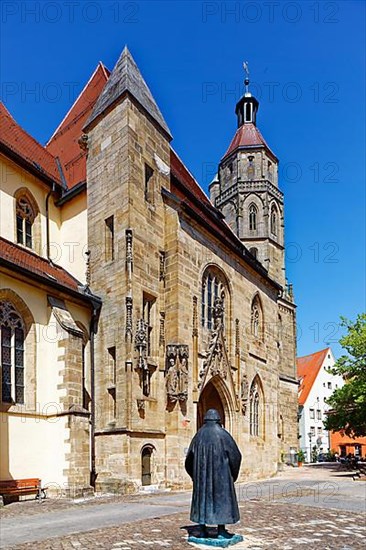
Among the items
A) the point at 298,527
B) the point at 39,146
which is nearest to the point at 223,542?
the point at 298,527

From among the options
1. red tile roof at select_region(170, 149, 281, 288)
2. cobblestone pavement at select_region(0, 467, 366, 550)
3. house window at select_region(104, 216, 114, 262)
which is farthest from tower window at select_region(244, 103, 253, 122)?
cobblestone pavement at select_region(0, 467, 366, 550)

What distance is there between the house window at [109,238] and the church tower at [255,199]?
73.6ft

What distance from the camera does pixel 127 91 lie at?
17875 mm

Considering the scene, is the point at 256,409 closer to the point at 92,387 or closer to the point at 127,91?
the point at 92,387

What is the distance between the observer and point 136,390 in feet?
53.5

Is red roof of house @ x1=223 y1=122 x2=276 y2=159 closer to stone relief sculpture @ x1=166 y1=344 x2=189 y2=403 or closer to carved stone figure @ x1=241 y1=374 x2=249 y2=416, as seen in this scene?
carved stone figure @ x1=241 y1=374 x2=249 y2=416

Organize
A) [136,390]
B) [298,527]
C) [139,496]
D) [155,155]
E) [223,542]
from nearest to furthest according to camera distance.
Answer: [223,542], [298,527], [139,496], [136,390], [155,155]

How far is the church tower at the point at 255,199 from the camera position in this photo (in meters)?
40.0

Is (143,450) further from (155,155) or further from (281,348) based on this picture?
(281,348)

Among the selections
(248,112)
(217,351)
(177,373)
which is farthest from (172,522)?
(248,112)

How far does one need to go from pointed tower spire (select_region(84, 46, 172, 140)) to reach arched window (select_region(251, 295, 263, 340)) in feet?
31.5

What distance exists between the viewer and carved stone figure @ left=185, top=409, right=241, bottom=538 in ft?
24.5

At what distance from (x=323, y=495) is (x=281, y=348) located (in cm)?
2500

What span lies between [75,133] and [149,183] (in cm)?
634
